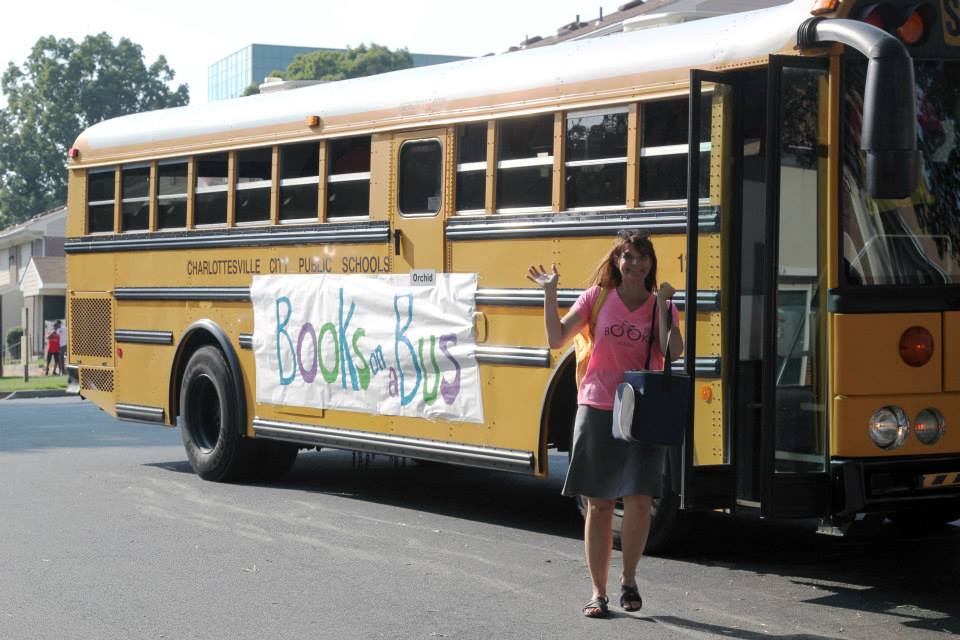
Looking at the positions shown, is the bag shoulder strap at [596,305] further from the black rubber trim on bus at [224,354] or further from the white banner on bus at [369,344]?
the black rubber trim on bus at [224,354]

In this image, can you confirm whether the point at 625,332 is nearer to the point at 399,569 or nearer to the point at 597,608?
the point at 597,608

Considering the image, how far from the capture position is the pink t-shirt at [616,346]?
6918mm

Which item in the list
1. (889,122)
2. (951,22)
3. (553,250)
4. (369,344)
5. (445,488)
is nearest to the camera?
(889,122)

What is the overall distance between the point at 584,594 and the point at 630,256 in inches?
66.7

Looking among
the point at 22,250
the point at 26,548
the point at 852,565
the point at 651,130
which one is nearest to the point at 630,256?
the point at 651,130

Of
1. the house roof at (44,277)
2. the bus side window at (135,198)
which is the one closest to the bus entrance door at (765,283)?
the bus side window at (135,198)

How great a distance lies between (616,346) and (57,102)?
96258 millimetres

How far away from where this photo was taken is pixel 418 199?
9.89 metres

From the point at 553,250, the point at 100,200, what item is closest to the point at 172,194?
the point at 100,200

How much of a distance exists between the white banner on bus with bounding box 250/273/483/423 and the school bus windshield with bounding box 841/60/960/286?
2779 mm

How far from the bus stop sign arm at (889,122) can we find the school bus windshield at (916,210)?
837 millimetres

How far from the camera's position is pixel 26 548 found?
8.88 m

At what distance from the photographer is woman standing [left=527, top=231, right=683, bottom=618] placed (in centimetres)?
688

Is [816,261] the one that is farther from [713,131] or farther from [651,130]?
[651,130]
